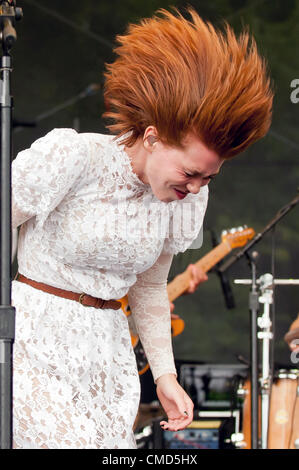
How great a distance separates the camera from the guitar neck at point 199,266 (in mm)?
4961

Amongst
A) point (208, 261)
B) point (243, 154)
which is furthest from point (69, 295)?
point (243, 154)

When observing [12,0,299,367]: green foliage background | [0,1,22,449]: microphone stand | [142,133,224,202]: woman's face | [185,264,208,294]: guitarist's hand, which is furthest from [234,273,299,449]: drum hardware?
[0,1,22,449]: microphone stand

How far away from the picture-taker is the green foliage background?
5629mm

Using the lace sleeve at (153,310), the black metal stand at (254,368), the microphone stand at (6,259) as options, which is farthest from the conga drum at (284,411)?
the microphone stand at (6,259)

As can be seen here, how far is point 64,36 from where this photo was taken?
5844 millimetres

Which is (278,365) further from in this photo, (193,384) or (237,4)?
(237,4)

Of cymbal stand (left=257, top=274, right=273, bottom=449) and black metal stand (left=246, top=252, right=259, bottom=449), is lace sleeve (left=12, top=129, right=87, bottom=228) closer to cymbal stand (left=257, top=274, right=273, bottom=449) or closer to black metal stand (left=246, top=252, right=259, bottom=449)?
black metal stand (left=246, top=252, right=259, bottom=449)

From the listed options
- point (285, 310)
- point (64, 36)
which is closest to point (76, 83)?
point (64, 36)

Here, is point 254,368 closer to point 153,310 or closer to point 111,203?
point 153,310

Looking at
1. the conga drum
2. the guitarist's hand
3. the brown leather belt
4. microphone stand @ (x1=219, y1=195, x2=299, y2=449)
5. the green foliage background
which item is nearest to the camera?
the brown leather belt

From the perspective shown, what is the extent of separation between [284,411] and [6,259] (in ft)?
11.1

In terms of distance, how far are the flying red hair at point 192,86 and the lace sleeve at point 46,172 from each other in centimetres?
17

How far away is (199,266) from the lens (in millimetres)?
5043

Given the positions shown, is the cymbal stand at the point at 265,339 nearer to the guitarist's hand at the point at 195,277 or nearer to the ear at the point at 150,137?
the guitarist's hand at the point at 195,277
